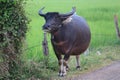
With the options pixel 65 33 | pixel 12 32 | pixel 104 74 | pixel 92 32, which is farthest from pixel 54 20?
pixel 92 32

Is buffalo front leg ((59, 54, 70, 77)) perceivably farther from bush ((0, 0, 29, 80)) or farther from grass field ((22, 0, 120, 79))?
bush ((0, 0, 29, 80))

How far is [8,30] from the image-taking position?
24.3 ft

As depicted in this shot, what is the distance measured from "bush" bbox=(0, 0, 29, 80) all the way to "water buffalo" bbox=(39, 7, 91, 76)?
537 millimetres

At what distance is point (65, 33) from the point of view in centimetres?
838

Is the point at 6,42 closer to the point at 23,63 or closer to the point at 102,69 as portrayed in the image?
the point at 23,63

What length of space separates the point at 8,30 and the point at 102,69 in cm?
307

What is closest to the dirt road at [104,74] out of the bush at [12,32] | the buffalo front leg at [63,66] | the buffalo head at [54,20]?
the buffalo front leg at [63,66]

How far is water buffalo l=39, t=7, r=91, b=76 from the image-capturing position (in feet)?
26.7

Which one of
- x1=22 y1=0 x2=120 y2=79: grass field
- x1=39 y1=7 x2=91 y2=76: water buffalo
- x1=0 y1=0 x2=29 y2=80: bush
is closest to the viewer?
x1=0 y1=0 x2=29 y2=80: bush

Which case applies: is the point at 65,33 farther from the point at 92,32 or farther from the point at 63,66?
the point at 92,32

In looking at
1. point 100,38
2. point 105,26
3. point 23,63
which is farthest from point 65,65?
point 105,26

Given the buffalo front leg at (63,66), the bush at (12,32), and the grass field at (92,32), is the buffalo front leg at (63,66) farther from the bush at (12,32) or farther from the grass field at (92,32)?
the bush at (12,32)

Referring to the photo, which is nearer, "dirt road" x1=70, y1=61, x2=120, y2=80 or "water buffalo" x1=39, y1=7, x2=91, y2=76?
"water buffalo" x1=39, y1=7, x2=91, y2=76

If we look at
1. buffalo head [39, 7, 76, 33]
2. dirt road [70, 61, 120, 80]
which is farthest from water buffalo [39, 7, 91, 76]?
dirt road [70, 61, 120, 80]
